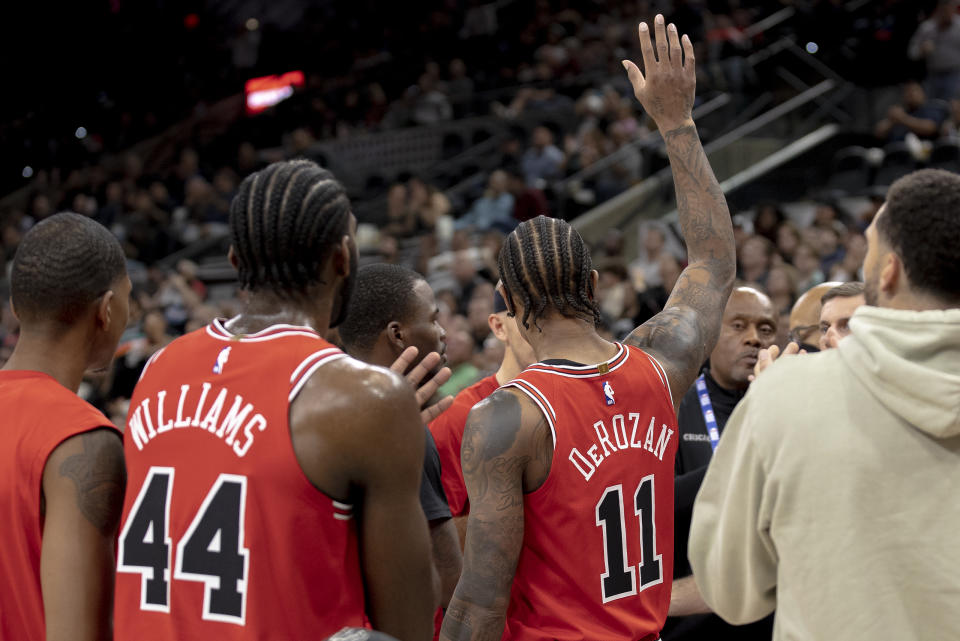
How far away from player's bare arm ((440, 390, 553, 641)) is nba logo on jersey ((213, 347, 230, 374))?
2.73 ft

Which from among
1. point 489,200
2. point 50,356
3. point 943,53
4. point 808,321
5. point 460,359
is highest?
point 943,53

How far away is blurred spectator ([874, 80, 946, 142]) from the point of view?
425 inches

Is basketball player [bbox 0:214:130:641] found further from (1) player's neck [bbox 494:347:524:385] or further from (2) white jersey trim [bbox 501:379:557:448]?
(1) player's neck [bbox 494:347:524:385]

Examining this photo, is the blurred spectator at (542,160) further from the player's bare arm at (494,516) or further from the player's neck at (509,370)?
the player's bare arm at (494,516)

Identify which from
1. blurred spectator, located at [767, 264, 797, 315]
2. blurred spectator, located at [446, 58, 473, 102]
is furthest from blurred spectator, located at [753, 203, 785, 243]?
blurred spectator, located at [446, 58, 473, 102]

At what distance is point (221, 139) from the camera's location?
1941 cm

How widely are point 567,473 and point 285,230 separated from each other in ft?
3.45

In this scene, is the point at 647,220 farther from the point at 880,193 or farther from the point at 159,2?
the point at 159,2

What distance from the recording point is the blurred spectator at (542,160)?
13617 mm

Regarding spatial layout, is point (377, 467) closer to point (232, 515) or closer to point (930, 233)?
point (232, 515)

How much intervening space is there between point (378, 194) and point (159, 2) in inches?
397

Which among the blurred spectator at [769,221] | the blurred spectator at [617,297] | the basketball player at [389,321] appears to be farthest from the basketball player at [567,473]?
the blurred spectator at [769,221]

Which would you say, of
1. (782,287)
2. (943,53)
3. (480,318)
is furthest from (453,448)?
(943,53)

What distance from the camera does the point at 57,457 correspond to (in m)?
2.17
